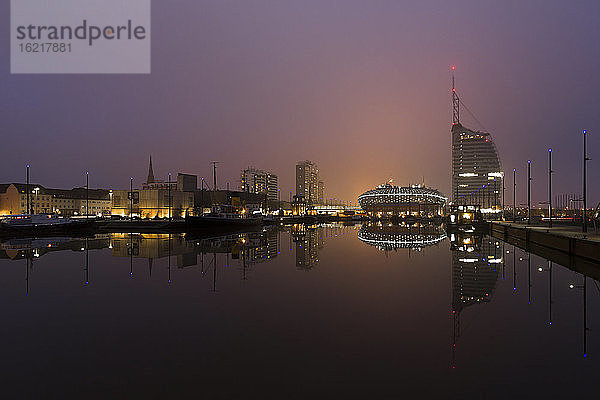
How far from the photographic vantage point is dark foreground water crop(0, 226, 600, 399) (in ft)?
21.2

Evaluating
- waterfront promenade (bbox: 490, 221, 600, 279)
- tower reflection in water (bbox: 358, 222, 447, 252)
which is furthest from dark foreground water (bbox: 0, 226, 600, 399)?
tower reflection in water (bbox: 358, 222, 447, 252)

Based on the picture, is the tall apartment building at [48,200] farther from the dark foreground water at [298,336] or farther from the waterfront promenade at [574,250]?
the waterfront promenade at [574,250]

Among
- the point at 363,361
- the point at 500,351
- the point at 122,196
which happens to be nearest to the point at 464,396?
the point at 363,361

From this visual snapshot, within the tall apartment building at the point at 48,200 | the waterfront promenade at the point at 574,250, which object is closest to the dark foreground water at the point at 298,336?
the waterfront promenade at the point at 574,250

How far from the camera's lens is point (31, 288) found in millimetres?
15367

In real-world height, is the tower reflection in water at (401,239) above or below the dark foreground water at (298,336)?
below

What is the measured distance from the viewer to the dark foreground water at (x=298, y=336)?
21.2 ft

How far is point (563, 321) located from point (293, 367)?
801 centimetres

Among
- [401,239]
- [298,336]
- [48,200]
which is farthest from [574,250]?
[48,200]

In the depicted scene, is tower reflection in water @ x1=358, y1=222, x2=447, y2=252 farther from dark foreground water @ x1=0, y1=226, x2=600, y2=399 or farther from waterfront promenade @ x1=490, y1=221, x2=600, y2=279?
dark foreground water @ x1=0, y1=226, x2=600, y2=399

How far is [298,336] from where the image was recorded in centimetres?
917

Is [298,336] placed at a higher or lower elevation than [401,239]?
higher

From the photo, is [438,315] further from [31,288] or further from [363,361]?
[31,288]

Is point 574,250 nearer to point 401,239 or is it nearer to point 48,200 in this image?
point 401,239
